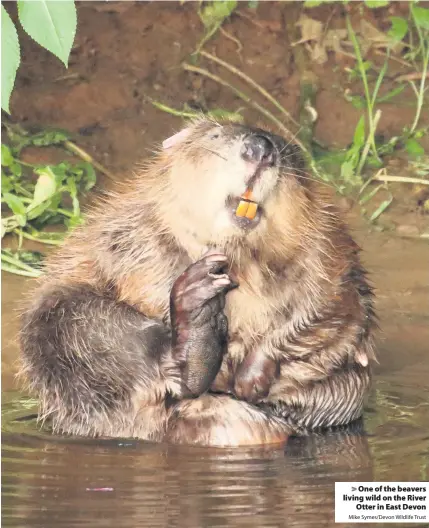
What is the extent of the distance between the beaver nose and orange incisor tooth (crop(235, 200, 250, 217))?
84 mm

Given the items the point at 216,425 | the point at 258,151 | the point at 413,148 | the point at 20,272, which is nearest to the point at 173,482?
the point at 216,425

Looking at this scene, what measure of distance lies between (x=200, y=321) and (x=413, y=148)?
2.02 meters

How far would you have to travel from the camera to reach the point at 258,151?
125 inches

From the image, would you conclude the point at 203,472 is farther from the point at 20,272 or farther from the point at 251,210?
Answer: the point at 20,272

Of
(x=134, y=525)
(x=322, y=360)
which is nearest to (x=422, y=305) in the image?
(x=322, y=360)

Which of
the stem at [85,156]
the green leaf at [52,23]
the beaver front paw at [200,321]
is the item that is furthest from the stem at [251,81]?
the green leaf at [52,23]

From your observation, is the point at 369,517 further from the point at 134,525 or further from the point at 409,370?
the point at 409,370

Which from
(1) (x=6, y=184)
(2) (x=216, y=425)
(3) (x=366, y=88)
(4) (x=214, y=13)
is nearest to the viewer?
(2) (x=216, y=425)

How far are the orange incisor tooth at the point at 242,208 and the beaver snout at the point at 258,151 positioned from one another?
8 centimetres

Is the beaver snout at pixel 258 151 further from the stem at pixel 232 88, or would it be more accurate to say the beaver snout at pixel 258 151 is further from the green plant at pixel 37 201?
the stem at pixel 232 88

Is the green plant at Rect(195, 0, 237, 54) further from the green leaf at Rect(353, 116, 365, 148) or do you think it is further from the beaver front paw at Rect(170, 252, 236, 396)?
the beaver front paw at Rect(170, 252, 236, 396)

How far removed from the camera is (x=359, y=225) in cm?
488

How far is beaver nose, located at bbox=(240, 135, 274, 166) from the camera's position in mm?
3184

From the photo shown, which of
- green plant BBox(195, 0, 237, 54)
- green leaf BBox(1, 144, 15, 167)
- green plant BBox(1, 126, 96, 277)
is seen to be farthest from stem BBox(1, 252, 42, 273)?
green plant BBox(195, 0, 237, 54)
